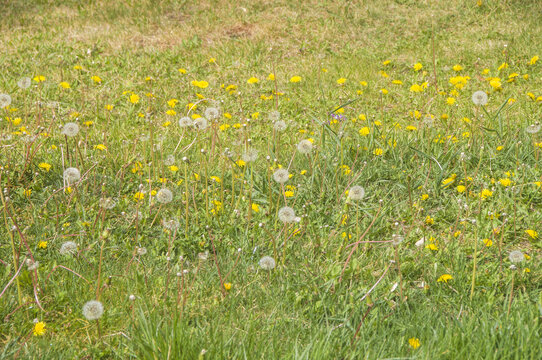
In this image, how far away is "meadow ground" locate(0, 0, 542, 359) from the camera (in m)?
2.04

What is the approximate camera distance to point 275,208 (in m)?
3.10

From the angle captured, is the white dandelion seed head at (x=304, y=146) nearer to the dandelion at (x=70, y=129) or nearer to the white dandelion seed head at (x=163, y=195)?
the white dandelion seed head at (x=163, y=195)

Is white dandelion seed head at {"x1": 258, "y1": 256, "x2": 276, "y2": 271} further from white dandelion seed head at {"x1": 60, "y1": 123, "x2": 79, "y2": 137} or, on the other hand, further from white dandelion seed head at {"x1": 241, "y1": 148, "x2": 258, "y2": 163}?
white dandelion seed head at {"x1": 60, "y1": 123, "x2": 79, "y2": 137}

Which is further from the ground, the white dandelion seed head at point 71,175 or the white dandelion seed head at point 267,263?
the white dandelion seed head at point 71,175

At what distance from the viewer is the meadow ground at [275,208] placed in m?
2.04

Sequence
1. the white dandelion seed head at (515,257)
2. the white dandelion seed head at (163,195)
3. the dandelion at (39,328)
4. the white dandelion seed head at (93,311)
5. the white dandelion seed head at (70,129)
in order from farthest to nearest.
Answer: the white dandelion seed head at (70,129) < the white dandelion seed head at (163,195) < the white dandelion seed head at (515,257) < the dandelion at (39,328) < the white dandelion seed head at (93,311)

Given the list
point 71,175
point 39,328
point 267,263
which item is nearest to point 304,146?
point 267,263

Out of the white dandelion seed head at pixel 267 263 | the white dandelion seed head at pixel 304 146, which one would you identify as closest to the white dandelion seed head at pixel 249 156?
the white dandelion seed head at pixel 304 146

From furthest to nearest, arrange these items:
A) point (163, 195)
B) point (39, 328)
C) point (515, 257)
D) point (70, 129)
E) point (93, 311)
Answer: point (70, 129), point (163, 195), point (515, 257), point (39, 328), point (93, 311)

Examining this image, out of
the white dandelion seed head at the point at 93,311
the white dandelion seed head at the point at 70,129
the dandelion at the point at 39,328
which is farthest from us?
the white dandelion seed head at the point at 70,129

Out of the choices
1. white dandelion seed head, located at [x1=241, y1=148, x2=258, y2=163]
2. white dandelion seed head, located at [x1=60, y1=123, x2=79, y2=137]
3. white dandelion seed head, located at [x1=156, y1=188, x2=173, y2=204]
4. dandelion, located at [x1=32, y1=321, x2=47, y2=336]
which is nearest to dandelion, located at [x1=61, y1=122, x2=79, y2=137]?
white dandelion seed head, located at [x1=60, y1=123, x2=79, y2=137]

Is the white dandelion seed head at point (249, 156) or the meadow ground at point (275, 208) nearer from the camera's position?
the meadow ground at point (275, 208)

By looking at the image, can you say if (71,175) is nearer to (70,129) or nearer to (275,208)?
(70,129)

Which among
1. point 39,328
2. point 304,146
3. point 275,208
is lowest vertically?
point 275,208
